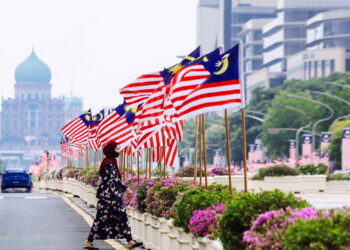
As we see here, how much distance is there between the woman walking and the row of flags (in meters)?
1.36

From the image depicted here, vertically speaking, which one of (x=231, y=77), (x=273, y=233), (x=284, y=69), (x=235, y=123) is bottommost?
(x=273, y=233)

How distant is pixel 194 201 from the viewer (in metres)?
13.8

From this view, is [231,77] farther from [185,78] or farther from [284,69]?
[284,69]

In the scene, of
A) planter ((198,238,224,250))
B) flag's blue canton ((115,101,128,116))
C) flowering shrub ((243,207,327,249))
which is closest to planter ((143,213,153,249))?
planter ((198,238,224,250))

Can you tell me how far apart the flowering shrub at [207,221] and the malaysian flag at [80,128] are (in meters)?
31.6

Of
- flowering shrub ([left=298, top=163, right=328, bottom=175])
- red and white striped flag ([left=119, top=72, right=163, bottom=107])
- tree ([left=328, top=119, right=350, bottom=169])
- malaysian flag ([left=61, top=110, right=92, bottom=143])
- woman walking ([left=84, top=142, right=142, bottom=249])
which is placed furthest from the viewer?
tree ([left=328, top=119, right=350, bottom=169])

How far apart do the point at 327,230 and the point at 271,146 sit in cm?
10865

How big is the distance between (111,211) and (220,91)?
15.5ft

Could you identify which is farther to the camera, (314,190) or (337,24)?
(337,24)

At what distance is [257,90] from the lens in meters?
138

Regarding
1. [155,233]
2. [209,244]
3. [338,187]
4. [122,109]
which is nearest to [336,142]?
[338,187]

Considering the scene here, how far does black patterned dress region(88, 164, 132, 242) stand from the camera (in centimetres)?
1788

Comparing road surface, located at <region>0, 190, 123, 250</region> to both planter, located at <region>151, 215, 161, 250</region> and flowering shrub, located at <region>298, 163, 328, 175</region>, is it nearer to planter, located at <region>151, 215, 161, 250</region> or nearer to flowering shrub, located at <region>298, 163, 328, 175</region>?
planter, located at <region>151, 215, 161, 250</region>

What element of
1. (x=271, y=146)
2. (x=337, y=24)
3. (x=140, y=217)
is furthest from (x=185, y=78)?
(x=337, y=24)
